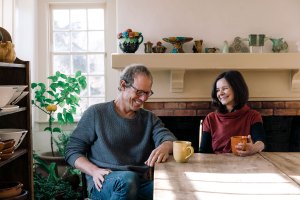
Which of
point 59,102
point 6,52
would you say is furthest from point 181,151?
point 59,102

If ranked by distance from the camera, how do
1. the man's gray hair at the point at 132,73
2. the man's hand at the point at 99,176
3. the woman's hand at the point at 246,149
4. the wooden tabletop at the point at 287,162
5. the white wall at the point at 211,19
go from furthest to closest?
the white wall at the point at 211,19 → the man's gray hair at the point at 132,73 → the woman's hand at the point at 246,149 → the man's hand at the point at 99,176 → the wooden tabletop at the point at 287,162

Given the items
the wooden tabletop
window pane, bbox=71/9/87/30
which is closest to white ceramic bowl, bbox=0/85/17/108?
the wooden tabletop

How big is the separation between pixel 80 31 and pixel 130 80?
2.16 meters

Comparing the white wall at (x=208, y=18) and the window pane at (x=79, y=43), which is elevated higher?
the white wall at (x=208, y=18)

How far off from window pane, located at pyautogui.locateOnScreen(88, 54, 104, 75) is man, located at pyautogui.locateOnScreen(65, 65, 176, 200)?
1.94 metres

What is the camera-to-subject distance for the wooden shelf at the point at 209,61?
3422 mm

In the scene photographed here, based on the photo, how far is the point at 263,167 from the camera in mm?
1688

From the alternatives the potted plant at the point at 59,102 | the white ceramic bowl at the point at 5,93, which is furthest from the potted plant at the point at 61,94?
the white ceramic bowl at the point at 5,93

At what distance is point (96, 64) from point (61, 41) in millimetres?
439

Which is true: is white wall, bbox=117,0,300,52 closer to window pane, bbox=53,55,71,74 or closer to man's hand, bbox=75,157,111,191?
window pane, bbox=53,55,71,74

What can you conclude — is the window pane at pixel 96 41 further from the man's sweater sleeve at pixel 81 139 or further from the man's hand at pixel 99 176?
the man's hand at pixel 99 176

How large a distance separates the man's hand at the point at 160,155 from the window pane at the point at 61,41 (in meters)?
2.46

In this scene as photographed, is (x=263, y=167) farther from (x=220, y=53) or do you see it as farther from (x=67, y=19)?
(x=67, y=19)

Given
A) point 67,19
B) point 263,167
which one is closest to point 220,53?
point 67,19
